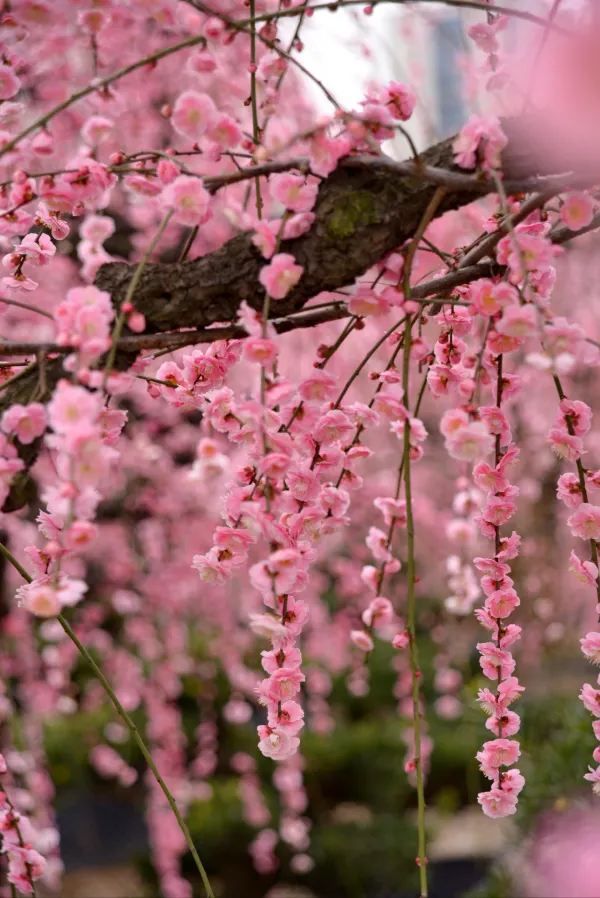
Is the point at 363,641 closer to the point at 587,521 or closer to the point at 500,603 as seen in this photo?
the point at 500,603

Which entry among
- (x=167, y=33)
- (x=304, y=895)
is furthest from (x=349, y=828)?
(x=167, y=33)

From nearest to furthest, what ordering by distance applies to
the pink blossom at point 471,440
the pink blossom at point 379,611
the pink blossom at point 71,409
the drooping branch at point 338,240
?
the pink blossom at point 71,409 → the pink blossom at point 471,440 → the drooping branch at point 338,240 → the pink blossom at point 379,611

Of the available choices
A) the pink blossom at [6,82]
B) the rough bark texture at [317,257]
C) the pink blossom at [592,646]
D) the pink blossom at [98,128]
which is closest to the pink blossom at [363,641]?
the pink blossom at [592,646]

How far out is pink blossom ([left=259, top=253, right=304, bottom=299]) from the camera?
1000 millimetres

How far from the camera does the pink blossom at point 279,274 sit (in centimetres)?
100

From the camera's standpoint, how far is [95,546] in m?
5.30

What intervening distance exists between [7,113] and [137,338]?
425 millimetres

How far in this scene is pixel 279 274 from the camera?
100cm

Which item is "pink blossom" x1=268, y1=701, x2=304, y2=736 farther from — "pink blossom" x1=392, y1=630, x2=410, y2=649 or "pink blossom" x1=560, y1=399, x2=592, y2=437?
"pink blossom" x1=560, y1=399, x2=592, y2=437

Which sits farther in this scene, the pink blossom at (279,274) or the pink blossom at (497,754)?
the pink blossom at (497,754)

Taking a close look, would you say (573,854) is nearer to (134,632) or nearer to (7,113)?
(7,113)

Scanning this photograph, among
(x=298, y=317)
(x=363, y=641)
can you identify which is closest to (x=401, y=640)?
(x=363, y=641)

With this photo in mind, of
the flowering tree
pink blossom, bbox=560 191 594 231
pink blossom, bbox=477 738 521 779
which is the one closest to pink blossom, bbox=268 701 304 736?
the flowering tree

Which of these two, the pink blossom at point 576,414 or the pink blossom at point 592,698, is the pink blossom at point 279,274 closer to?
the pink blossom at point 576,414
